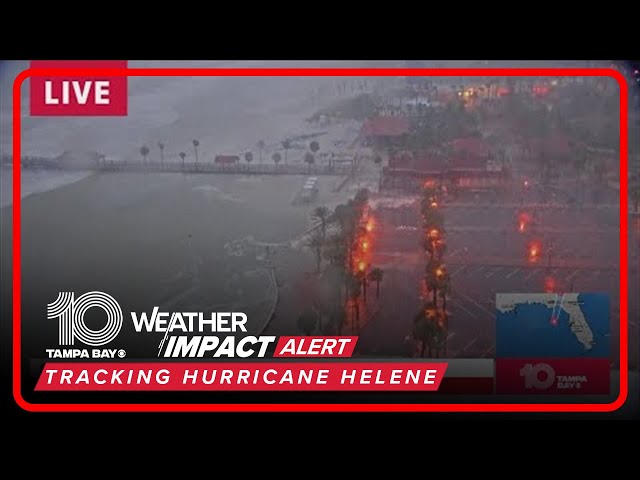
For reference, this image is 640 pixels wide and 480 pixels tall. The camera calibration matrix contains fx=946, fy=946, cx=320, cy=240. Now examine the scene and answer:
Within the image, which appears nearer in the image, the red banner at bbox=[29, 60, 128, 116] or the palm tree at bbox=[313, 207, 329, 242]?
Answer: the red banner at bbox=[29, 60, 128, 116]

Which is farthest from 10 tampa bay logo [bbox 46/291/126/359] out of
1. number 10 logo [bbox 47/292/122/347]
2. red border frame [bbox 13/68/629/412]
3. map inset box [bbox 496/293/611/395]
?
map inset box [bbox 496/293/611/395]

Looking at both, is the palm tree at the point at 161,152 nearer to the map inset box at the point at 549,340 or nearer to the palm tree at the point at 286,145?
the palm tree at the point at 286,145

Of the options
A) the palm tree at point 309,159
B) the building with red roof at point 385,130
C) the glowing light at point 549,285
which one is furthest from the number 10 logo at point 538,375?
the palm tree at point 309,159

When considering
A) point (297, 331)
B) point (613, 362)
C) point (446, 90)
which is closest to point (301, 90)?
point (446, 90)

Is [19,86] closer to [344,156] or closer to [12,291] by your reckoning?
[12,291]

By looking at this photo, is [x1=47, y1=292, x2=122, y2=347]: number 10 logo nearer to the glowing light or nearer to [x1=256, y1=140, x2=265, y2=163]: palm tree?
[x1=256, y1=140, x2=265, y2=163]: palm tree
